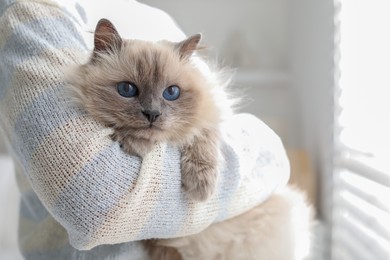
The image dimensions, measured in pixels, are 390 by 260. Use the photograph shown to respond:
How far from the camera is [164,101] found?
75 cm

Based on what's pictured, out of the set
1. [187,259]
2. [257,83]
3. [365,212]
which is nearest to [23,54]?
[187,259]

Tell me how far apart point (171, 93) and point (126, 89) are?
0.26 ft

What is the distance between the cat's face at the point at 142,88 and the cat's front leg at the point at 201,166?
2 cm

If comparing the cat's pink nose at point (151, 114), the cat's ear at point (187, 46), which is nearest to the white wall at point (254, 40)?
the cat's ear at point (187, 46)

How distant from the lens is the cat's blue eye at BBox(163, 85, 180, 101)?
→ 2.50 ft

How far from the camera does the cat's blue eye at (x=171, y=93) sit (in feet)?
2.50

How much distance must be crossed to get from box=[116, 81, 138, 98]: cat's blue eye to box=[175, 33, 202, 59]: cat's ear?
0.38 feet

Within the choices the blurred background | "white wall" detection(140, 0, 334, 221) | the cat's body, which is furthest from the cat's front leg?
"white wall" detection(140, 0, 334, 221)

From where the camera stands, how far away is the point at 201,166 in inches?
30.1

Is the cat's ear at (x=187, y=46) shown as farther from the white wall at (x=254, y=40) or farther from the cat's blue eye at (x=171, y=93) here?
the white wall at (x=254, y=40)

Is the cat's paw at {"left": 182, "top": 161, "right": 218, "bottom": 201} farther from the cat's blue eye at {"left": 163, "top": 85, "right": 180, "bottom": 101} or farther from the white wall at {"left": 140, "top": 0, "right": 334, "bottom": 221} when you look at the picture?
the white wall at {"left": 140, "top": 0, "right": 334, "bottom": 221}

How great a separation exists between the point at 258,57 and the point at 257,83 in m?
0.13

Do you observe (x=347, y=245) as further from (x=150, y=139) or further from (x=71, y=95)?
(x=71, y=95)

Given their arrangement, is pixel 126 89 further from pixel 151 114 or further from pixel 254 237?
pixel 254 237
